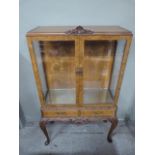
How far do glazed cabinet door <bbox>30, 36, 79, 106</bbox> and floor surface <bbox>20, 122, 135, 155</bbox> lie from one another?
49cm

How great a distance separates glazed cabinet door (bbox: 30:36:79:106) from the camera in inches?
54.2

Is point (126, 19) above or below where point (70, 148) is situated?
above

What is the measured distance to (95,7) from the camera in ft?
5.32

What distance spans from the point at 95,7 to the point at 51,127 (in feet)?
4.40

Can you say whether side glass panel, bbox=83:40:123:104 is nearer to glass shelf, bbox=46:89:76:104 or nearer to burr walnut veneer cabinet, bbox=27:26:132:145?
burr walnut veneer cabinet, bbox=27:26:132:145

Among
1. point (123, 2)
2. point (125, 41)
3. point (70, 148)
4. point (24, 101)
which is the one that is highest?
point (123, 2)

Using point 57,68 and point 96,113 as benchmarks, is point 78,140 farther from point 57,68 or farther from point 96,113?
point 57,68

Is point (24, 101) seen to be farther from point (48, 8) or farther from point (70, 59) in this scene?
point (48, 8)

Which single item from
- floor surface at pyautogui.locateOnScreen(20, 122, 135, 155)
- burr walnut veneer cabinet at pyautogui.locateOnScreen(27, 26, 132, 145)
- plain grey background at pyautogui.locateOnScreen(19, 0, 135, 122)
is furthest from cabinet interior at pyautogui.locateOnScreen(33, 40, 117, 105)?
floor surface at pyautogui.locateOnScreen(20, 122, 135, 155)

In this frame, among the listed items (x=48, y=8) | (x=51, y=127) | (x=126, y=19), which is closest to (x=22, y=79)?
(x=51, y=127)

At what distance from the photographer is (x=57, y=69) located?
62.8 inches

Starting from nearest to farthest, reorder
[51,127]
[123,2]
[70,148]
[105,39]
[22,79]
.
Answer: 1. [105,39]
2. [123,2]
3. [70,148]
4. [22,79]
5. [51,127]

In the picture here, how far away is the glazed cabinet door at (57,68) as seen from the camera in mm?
1376
